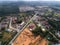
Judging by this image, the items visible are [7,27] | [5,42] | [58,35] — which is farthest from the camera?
[7,27]

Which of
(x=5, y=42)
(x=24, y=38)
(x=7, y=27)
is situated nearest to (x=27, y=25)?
(x=7, y=27)

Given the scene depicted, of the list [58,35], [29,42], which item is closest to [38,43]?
[29,42]

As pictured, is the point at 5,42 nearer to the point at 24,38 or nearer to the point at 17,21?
the point at 24,38

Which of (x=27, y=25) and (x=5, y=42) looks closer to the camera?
(x=5, y=42)

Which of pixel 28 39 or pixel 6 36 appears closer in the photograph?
pixel 28 39

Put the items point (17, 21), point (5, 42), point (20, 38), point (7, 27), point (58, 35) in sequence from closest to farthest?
point (5, 42) → point (20, 38) → point (58, 35) → point (7, 27) → point (17, 21)

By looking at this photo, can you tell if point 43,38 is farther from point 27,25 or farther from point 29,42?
point 27,25

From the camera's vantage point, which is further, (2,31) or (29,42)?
(2,31)

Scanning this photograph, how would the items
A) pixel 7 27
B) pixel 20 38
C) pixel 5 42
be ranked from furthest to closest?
pixel 7 27 → pixel 20 38 → pixel 5 42

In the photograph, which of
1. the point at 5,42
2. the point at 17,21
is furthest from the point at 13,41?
the point at 17,21
